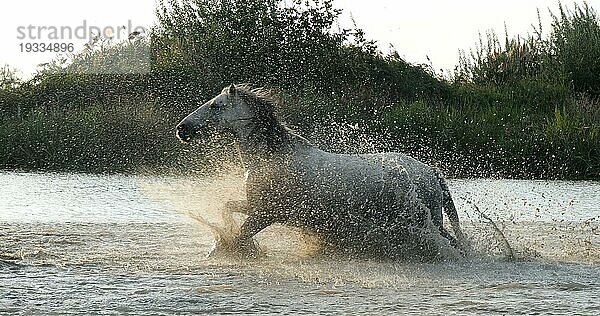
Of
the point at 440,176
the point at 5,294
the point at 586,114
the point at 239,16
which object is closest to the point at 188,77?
the point at 239,16

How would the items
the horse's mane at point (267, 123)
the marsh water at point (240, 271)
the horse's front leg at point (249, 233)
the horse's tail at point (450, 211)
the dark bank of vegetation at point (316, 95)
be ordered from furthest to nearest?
the dark bank of vegetation at point (316, 95), the horse's tail at point (450, 211), the horse's mane at point (267, 123), the horse's front leg at point (249, 233), the marsh water at point (240, 271)

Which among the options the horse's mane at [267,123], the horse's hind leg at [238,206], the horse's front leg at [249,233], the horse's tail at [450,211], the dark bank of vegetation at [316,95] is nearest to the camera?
the horse's front leg at [249,233]

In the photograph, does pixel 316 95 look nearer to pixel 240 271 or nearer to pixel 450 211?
pixel 450 211

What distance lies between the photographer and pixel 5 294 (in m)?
5.30

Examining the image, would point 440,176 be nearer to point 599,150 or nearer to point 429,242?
point 429,242

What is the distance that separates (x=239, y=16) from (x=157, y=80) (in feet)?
8.74

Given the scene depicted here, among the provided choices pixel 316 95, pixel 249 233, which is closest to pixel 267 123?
pixel 249 233

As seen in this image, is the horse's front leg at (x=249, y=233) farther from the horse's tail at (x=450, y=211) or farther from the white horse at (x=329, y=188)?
the horse's tail at (x=450, y=211)

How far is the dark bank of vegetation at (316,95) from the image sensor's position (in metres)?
17.3

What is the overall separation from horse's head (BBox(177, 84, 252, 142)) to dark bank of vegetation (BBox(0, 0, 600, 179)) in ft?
20.9

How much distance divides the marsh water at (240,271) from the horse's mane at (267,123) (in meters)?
0.64

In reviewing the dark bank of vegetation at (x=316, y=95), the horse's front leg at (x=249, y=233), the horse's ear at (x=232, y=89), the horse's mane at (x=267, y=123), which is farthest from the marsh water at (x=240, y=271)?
the dark bank of vegetation at (x=316, y=95)

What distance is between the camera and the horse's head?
7.14m

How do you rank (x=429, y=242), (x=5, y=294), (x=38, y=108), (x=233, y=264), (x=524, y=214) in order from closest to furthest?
(x=5, y=294), (x=233, y=264), (x=429, y=242), (x=524, y=214), (x=38, y=108)
